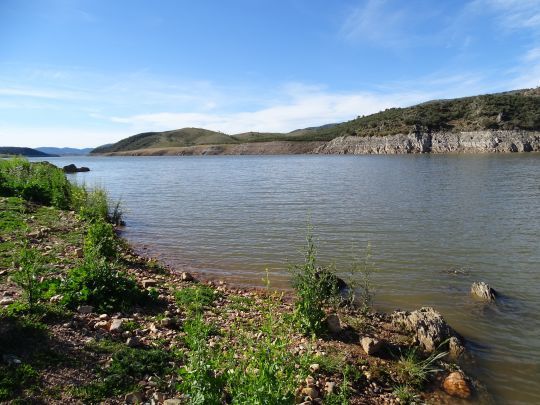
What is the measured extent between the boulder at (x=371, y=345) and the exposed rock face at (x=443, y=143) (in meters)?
114

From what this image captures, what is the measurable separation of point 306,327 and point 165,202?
81.9 feet

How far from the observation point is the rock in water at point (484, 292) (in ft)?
35.9

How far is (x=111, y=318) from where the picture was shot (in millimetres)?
7750

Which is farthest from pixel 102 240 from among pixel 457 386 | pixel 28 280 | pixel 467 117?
pixel 467 117

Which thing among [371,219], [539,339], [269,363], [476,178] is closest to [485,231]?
[371,219]

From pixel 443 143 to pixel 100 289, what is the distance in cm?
12365

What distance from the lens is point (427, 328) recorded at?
8.78 m

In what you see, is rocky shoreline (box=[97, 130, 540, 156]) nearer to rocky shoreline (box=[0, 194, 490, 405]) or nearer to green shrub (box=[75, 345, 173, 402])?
rocky shoreline (box=[0, 194, 490, 405])

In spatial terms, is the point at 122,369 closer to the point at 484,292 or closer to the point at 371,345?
the point at 371,345

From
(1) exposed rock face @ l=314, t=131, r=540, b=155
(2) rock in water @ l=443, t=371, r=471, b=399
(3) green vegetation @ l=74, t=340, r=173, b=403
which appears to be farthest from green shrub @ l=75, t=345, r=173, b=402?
(1) exposed rock face @ l=314, t=131, r=540, b=155

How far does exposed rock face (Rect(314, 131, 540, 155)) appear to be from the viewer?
104 meters

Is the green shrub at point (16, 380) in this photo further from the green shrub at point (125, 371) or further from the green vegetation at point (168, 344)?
Answer: the green shrub at point (125, 371)

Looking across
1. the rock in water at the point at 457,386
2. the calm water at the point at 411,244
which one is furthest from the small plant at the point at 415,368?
the calm water at the point at 411,244

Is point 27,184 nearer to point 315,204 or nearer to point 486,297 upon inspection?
point 315,204
